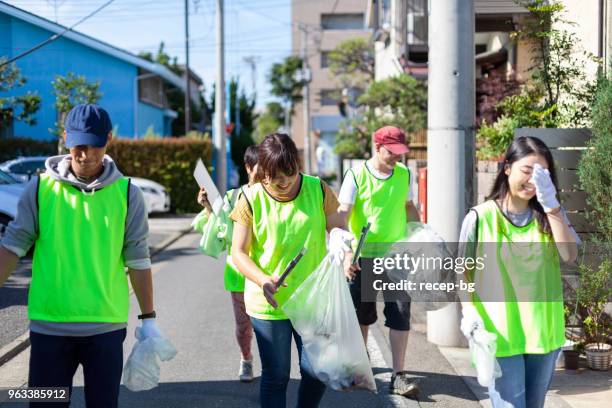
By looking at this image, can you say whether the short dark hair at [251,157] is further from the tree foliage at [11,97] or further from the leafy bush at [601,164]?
the tree foliage at [11,97]

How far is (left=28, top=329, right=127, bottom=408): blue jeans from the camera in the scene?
3355 mm

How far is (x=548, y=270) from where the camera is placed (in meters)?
3.56

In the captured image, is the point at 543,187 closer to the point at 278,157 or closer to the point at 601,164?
the point at 278,157

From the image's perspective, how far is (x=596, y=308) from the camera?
6289mm

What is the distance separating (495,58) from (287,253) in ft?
43.0

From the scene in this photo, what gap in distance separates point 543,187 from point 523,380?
892 millimetres

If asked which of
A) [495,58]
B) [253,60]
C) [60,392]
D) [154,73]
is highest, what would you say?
[253,60]

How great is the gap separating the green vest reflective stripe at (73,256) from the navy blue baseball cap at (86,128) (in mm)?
206

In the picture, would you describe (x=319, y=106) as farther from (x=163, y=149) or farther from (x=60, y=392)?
(x=60, y=392)

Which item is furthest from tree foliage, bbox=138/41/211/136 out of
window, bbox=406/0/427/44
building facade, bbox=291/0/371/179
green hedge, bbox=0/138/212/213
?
window, bbox=406/0/427/44

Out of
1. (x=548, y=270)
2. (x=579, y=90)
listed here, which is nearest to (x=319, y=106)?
(x=579, y=90)

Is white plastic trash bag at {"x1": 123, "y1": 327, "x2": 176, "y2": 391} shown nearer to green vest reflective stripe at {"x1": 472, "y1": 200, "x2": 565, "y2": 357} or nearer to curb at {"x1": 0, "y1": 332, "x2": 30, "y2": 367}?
green vest reflective stripe at {"x1": 472, "y1": 200, "x2": 565, "y2": 357}

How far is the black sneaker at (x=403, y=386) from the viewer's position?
557cm

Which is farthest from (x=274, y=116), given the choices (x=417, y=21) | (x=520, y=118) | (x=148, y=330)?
(x=148, y=330)
